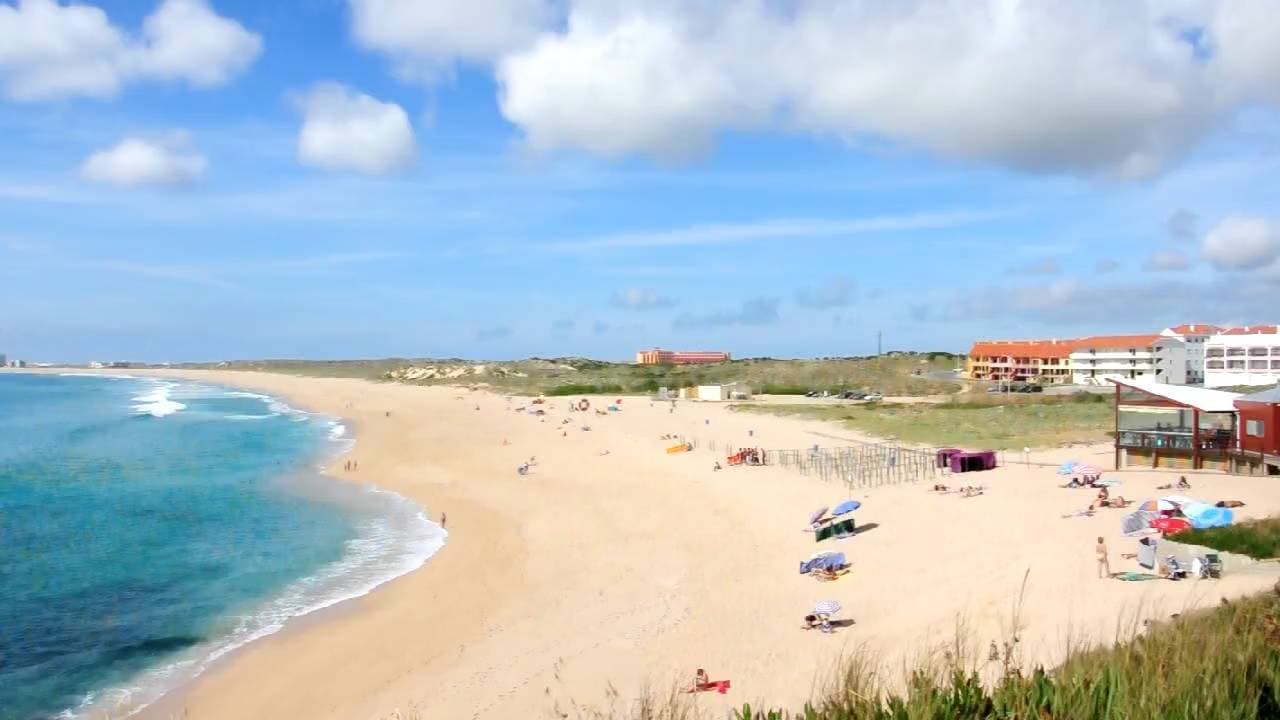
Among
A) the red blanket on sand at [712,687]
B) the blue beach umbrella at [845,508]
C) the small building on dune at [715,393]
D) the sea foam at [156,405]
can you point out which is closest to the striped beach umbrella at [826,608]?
the red blanket on sand at [712,687]

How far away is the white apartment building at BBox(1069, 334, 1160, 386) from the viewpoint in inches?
2992

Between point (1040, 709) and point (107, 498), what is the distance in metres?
35.2

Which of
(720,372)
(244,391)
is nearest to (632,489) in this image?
(720,372)

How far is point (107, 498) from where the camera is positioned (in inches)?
1286

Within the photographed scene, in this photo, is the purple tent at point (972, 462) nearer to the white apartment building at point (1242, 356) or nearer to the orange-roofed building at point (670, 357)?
the white apartment building at point (1242, 356)

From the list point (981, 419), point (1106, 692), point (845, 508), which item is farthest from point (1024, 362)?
point (1106, 692)

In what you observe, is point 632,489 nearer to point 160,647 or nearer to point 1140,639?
point 160,647

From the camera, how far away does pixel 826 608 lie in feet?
50.8

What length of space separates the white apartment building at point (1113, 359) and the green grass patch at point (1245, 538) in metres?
64.0

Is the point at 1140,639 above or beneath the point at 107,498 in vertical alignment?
above

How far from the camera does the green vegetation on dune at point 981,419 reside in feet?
123

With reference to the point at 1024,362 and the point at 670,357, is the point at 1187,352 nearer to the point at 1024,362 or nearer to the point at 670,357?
the point at 1024,362

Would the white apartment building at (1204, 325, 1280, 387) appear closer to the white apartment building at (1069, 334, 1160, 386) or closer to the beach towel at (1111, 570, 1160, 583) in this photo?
the white apartment building at (1069, 334, 1160, 386)

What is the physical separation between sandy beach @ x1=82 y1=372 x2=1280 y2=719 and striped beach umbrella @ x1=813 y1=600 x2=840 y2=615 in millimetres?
396
